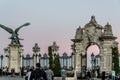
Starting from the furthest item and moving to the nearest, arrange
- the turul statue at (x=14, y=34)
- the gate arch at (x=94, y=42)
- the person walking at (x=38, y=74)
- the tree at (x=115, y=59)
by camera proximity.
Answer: the gate arch at (x=94, y=42)
the turul statue at (x=14, y=34)
the tree at (x=115, y=59)
the person walking at (x=38, y=74)

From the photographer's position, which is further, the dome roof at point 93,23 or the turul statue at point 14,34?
the dome roof at point 93,23

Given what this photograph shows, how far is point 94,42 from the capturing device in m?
68.4

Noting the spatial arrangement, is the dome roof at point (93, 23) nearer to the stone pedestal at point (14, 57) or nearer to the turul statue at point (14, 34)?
the turul statue at point (14, 34)

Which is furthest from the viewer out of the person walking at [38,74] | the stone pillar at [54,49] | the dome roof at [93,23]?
the stone pillar at [54,49]

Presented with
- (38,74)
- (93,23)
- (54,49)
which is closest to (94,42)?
(93,23)

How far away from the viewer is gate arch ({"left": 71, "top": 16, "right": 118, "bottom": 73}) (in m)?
67.3

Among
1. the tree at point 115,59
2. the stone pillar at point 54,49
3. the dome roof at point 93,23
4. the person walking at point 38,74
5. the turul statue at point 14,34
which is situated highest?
the dome roof at point 93,23

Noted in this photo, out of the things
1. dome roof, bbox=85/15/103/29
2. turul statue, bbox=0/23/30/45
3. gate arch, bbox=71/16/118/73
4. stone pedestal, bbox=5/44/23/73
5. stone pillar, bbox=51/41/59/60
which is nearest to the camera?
turul statue, bbox=0/23/30/45

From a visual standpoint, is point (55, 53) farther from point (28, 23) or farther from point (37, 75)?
point (37, 75)

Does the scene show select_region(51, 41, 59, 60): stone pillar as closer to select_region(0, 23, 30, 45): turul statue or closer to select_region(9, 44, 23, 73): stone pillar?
select_region(9, 44, 23, 73): stone pillar

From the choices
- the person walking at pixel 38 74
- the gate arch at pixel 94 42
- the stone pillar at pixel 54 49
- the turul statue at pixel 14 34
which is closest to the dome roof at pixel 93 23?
the gate arch at pixel 94 42

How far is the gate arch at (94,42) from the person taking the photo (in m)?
67.3

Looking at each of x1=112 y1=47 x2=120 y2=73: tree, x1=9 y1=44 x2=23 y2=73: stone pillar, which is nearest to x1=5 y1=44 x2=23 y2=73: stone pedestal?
x1=9 y1=44 x2=23 y2=73: stone pillar

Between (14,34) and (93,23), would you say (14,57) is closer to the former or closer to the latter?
(14,34)
